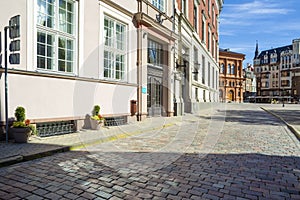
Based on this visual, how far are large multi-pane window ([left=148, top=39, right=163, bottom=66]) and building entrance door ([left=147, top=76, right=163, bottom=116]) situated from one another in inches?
39.3

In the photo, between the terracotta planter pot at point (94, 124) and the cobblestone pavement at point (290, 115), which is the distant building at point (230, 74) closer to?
the cobblestone pavement at point (290, 115)

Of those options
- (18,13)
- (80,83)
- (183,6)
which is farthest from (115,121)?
(183,6)

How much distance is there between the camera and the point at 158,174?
4281mm

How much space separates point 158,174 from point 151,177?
0.66 ft

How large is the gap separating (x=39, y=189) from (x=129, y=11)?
364 inches

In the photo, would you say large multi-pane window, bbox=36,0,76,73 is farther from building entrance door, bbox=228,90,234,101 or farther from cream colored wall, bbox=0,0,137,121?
building entrance door, bbox=228,90,234,101

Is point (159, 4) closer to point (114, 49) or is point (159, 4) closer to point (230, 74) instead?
point (114, 49)

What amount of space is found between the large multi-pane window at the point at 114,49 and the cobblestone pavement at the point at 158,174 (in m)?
4.45

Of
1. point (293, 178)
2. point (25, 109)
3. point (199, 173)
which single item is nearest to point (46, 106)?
point (25, 109)

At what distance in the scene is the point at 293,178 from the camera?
420 centimetres

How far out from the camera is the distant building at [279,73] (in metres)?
90.2

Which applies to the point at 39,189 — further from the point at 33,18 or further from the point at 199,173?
the point at 33,18

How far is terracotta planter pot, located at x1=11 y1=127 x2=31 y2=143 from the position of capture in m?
6.04

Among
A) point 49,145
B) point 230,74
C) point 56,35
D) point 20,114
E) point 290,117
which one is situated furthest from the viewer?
point 230,74
